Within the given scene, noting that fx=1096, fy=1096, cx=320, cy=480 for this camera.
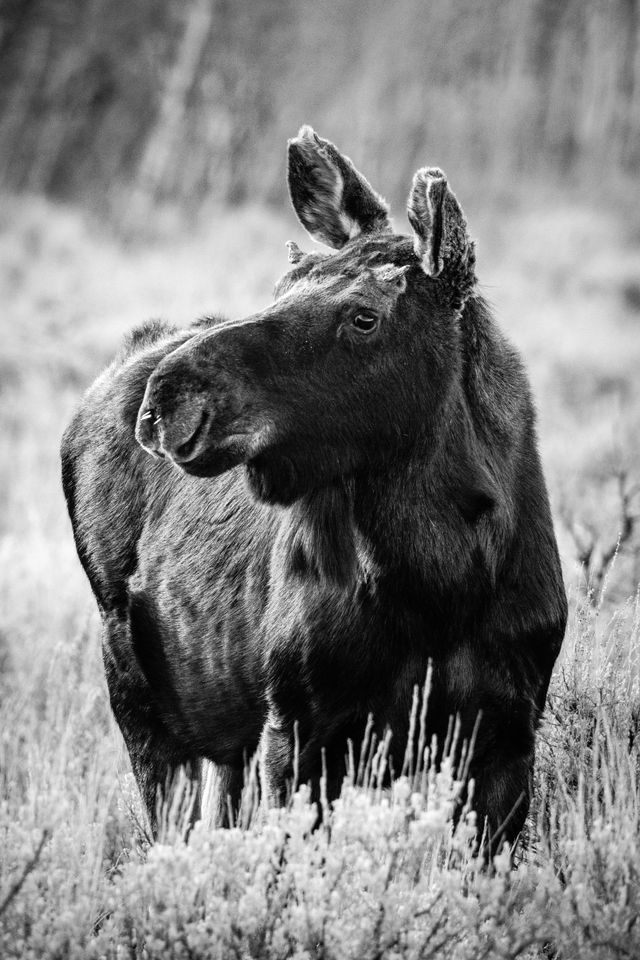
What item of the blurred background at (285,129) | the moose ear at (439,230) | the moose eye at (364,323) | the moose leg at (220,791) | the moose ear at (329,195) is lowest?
the moose leg at (220,791)

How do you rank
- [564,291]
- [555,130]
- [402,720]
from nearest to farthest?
[402,720], [564,291], [555,130]

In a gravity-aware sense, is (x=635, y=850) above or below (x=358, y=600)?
below

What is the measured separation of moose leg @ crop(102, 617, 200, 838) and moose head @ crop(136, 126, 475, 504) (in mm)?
1495

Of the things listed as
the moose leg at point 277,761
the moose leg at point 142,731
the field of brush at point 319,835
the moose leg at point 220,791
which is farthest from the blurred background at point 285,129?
the moose leg at point 277,761

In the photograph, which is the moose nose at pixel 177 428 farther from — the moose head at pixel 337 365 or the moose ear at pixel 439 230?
the moose ear at pixel 439 230

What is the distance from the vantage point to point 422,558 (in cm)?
377

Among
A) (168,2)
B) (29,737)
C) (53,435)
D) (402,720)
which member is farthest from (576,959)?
(168,2)

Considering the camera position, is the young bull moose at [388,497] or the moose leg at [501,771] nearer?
the young bull moose at [388,497]

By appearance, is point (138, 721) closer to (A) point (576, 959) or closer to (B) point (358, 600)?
(B) point (358, 600)

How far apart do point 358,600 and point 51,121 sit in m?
29.8

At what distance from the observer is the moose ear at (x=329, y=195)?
427 centimetres

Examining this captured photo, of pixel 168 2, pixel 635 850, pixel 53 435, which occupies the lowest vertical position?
pixel 635 850

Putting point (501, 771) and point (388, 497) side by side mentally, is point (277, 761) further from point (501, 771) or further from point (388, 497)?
point (388, 497)

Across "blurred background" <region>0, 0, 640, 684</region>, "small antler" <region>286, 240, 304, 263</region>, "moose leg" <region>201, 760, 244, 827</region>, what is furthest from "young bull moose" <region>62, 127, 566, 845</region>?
"blurred background" <region>0, 0, 640, 684</region>
